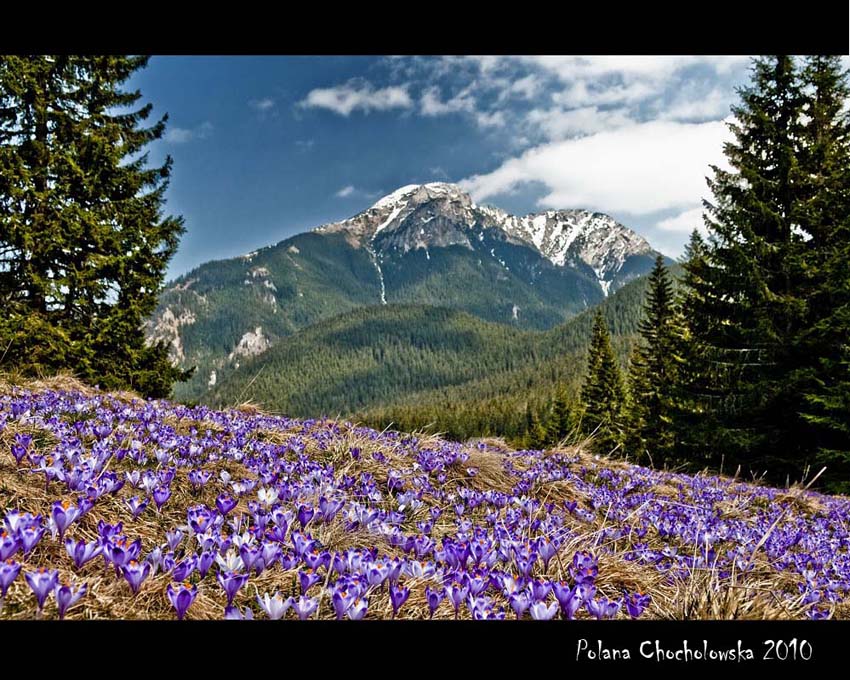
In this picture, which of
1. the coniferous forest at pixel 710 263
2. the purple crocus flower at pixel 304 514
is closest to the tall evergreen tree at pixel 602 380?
the coniferous forest at pixel 710 263

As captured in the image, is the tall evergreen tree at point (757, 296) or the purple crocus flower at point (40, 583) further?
the tall evergreen tree at point (757, 296)

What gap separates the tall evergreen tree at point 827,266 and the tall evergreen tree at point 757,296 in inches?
14.9

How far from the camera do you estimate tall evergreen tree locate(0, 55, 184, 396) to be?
549 inches

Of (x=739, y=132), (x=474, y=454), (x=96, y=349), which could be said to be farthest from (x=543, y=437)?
(x=474, y=454)

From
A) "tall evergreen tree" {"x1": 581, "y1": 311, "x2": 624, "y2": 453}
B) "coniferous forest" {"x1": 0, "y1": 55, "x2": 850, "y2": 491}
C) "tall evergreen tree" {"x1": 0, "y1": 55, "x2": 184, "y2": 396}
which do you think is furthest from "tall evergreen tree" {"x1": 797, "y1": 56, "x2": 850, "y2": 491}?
"tall evergreen tree" {"x1": 581, "y1": 311, "x2": 624, "y2": 453}

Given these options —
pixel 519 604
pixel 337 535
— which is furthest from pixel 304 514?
pixel 519 604

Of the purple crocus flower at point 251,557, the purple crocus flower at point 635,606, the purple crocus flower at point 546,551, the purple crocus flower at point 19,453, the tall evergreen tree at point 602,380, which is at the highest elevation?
the tall evergreen tree at point 602,380

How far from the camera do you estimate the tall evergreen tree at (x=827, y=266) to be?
45.1 feet

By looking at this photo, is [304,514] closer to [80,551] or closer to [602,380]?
[80,551]

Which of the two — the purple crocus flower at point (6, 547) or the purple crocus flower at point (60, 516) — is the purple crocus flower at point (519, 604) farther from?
the purple crocus flower at point (60, 516)

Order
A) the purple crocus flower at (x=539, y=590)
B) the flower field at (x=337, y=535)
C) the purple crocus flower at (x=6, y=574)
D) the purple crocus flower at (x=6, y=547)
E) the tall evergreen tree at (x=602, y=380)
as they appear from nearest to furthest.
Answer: the purple crocus flower at (x=6, y=574)
the purple crocus flower at (x=6, y=547)
the flower field at (x=337, y=535)
the purple crocus flower at (x=539, y=590)
the tall evergreen tree at (x=602, y=380)

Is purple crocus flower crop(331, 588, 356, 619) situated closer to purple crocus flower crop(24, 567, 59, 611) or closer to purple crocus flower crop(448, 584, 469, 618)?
purple crocus flower crop(448, 584, 469, 618)

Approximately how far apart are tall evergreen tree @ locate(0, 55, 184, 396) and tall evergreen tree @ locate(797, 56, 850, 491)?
62.5 ft
